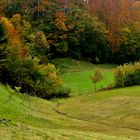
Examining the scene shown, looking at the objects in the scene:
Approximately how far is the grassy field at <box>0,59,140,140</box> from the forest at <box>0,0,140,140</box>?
0.99ft

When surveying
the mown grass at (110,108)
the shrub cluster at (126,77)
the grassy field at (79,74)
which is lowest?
the grassy field at (79,74)

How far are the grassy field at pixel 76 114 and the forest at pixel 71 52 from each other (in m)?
0.30

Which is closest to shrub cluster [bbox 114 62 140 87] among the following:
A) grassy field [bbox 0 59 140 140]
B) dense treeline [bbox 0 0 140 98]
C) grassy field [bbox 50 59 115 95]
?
grassy field [bbox 50 59 115 95]

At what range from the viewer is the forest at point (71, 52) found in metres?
84.2

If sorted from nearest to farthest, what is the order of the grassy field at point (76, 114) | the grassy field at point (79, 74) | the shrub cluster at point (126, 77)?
the grassy field at point (76, 114)
the shrub cluster at point (126, 77)
the grassy field at point (79, 74)

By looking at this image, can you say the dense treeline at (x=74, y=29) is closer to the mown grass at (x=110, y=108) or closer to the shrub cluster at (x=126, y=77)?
the shrub cluster at (x=126, y=77)

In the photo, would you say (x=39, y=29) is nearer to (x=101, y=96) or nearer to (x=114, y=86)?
(x=114, y=86)

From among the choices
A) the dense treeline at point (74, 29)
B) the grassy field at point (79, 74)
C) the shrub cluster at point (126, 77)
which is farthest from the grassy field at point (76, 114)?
the dense treeline at point (74, 29)

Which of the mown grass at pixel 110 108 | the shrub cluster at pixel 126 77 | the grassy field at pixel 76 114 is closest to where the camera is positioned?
the grassy field at pixel 76 114

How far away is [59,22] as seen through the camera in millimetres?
129500

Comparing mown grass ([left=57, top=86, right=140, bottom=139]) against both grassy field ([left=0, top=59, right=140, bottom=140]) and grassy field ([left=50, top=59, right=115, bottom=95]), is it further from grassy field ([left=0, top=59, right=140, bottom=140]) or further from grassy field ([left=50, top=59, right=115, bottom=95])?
grassy field ([left=50, top=59, right=115, bottom=95])

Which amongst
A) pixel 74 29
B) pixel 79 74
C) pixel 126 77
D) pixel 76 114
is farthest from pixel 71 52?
pixel 76 114

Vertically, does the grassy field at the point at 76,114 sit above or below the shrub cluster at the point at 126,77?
above

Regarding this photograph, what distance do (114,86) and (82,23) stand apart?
40262 millimetres
